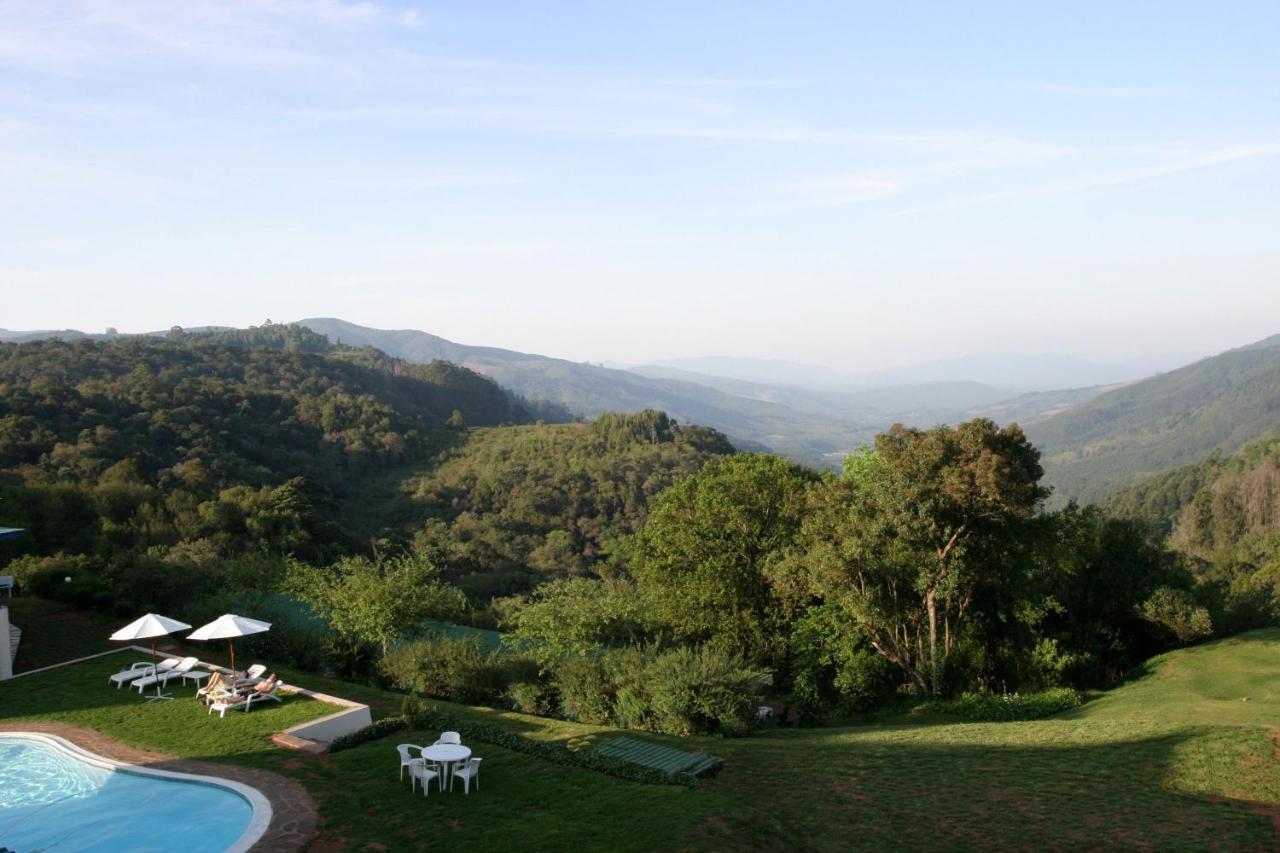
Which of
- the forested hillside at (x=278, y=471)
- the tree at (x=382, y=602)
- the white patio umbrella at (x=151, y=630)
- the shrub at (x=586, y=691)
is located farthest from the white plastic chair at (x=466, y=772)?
the forested hillside at (x=278, y=471)

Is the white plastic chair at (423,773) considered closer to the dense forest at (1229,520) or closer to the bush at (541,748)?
the bush at (541,748)

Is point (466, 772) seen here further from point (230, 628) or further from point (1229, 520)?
point (1229, 520)

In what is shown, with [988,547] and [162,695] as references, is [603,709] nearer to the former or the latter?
[162,695]

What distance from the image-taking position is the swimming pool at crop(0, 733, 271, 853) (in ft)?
32.9

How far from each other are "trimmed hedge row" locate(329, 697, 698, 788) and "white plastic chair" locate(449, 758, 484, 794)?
4.80 ft

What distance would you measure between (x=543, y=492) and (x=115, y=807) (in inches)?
2180

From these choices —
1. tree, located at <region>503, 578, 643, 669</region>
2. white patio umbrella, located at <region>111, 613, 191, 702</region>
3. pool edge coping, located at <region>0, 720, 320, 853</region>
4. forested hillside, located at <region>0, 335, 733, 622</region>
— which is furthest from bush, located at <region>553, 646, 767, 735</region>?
forested hillside, located at <region>0, 335, 733, 622</region>

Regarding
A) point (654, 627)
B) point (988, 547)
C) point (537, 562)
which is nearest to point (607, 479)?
point (537, 562)

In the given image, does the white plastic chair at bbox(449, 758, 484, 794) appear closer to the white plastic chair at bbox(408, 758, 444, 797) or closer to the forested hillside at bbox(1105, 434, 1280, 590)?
the white plastic chair at bbox(408, 758, 444, 797)

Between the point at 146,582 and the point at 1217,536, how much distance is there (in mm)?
80864

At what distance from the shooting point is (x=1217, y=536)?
7200cm

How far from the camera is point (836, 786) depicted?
1192cm

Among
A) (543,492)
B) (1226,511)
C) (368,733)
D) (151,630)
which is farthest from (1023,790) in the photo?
(1226,511)

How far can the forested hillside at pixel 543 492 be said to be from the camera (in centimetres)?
5612
